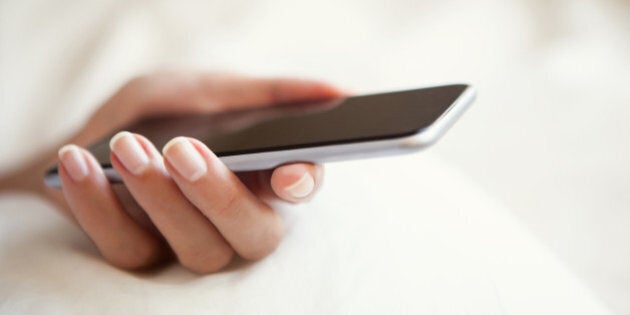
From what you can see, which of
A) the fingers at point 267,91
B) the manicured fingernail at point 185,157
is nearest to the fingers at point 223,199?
the manicured fingernail at point 185,157

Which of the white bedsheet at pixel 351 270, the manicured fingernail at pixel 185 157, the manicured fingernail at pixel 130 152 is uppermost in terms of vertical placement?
the manicured fingernail at pixel 130 152

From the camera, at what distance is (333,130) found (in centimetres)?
34

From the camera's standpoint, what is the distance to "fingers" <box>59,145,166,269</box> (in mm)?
385

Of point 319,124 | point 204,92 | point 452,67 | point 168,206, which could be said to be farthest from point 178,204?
point 452,67

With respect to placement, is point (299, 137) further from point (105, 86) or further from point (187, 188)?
point (105, 86)

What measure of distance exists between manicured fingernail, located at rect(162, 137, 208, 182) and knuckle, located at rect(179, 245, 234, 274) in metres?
0.06

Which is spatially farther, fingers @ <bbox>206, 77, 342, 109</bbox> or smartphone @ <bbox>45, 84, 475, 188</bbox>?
fingers @ <bbox>206, 77, 342, 109</bbox>

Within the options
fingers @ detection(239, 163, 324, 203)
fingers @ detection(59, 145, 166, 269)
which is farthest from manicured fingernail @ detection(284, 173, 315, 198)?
fingers @ detection(59, 145, 166, 269)

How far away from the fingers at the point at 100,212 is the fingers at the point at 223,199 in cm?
6

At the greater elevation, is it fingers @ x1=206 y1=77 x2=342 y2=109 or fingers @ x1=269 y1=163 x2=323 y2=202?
fingers @ x1=206 y1=77 x2=342 y2=109

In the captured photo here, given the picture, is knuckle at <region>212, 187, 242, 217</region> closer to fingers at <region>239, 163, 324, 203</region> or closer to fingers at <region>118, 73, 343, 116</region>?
fingers at <region>239, 163, 324, 203</region>

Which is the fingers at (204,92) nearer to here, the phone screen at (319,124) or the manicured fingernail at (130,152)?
the phone screen at (319,124)

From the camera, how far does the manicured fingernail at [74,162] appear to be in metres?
0.38

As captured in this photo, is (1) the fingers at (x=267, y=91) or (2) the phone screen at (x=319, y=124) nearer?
(2) the phone screen at (x=319, y=124)
